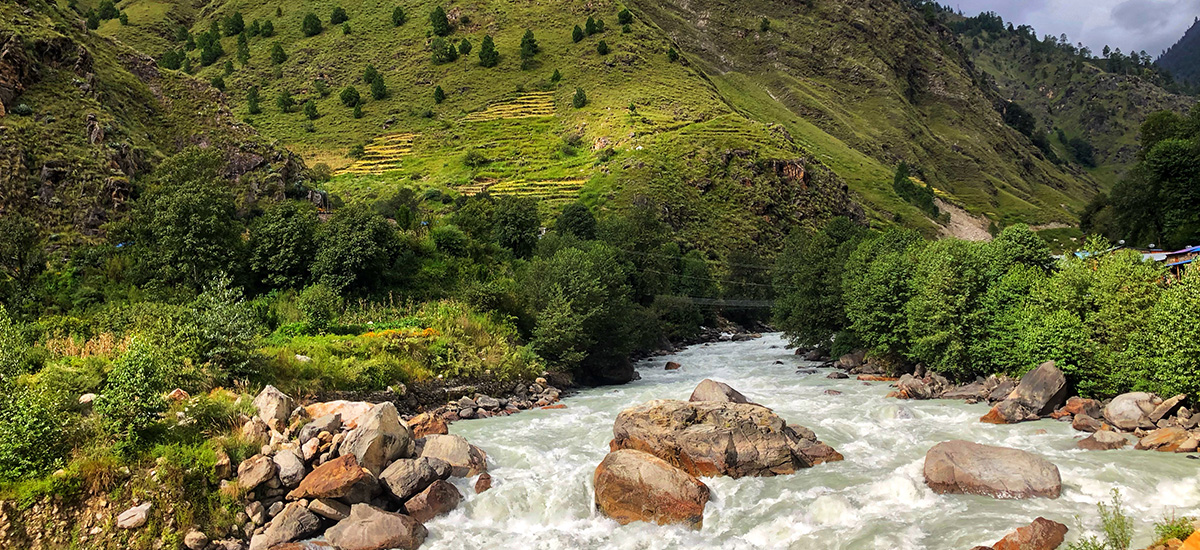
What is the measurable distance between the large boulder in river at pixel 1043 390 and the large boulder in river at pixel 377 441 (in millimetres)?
24476

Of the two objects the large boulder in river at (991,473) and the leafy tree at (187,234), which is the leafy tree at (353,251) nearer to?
the leafy tree at (187,234)

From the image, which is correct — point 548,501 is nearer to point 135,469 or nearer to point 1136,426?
point 135,469

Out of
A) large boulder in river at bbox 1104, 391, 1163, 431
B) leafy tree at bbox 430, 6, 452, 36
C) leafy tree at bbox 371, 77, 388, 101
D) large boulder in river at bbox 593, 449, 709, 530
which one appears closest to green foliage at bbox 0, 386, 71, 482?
large boulder in river at bbox 593, 449, 709, 530

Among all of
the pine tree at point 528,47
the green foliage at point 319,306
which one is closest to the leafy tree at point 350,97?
the pine tree at point 528,47

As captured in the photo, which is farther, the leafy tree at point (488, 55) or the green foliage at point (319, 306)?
the leafy tree at point (488, 55)

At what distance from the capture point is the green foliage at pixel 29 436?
1519 centimetres

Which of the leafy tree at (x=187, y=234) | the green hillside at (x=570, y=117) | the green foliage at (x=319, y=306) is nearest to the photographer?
the green foliage at (x=319, y=306)

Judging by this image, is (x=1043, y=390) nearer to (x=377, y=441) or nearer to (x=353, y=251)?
(x=377, y=441)

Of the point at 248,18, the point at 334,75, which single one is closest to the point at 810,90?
the point at 334,75

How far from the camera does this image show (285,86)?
133 metres

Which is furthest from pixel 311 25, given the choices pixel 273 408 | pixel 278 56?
pixel 273 408

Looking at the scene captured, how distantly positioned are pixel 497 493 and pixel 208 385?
37.6 ft

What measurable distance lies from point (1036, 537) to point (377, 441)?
16310 mm

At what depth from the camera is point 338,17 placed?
501 ft
